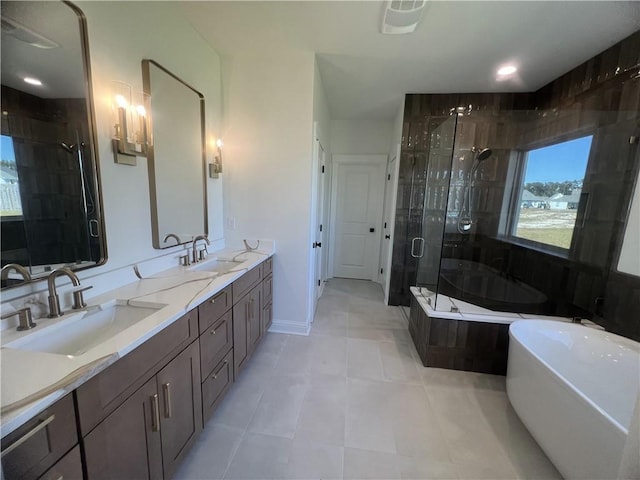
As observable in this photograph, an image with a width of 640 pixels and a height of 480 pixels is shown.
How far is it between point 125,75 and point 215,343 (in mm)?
1714

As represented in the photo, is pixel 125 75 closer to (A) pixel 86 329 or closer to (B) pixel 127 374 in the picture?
(A) pixel 86 329

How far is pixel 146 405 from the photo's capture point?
1.06m

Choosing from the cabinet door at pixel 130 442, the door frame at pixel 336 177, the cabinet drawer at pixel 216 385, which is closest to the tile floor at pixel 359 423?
the cabinet drawer at pixel 216 385

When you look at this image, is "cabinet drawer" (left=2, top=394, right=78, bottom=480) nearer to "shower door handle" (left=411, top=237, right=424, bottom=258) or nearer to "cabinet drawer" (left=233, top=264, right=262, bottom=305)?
"cabinet drawer" (left=233, top=264, right=262, bottom=305)

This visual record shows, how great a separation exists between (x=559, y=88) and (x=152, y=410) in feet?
13.9

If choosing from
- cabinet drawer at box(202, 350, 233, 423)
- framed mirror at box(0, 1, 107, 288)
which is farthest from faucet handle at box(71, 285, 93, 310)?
cabinet drawer at box(202, 350, 233, 423)

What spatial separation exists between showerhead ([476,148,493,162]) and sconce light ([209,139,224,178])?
2967mm

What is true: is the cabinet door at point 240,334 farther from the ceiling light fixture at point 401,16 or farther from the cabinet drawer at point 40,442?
the ceiling light fixture at point 401,16

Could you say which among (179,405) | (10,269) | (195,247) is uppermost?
(10,269)

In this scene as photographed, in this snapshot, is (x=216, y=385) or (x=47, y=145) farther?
(x=216, y=385)

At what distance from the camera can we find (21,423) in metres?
0.62

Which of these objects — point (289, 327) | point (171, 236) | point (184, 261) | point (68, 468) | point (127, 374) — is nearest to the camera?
point (68, 468)

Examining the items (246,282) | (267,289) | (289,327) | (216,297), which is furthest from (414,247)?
(216,297)

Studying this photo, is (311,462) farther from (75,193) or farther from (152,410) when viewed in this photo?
(75,193)
